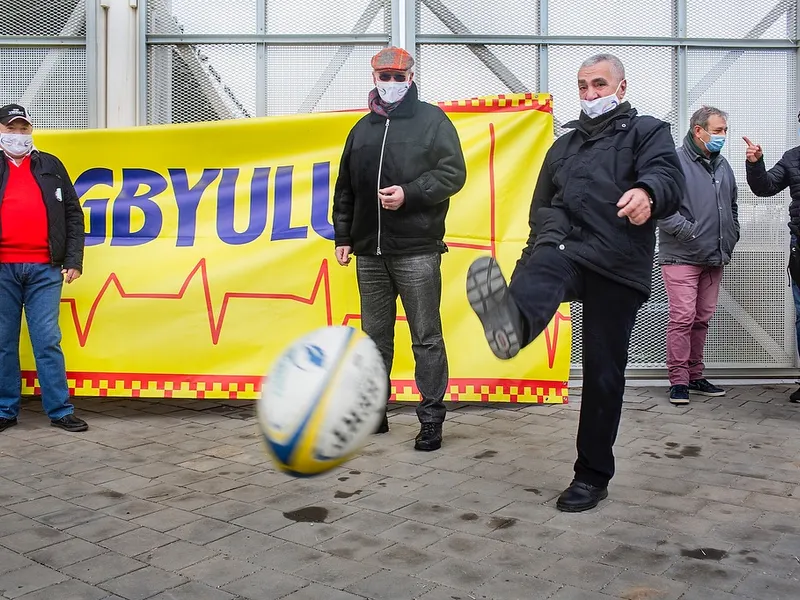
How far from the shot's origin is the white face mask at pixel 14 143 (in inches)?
217

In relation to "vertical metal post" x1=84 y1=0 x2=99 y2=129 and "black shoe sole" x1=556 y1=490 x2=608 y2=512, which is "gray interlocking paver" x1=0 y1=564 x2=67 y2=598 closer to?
"black shoe sole" x1=556 y1=490 x2=608 y2=512

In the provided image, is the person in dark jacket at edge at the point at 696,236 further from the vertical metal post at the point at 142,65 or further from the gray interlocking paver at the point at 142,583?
the gray interlocking paver at the point at 142,583

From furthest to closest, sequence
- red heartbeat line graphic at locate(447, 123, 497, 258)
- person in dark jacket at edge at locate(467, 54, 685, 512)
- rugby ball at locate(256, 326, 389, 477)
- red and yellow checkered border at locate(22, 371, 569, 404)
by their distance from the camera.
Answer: red heartbeat line graphic at locate(447, 123, 497, 258), red and yellow checkered border at locate(22, 371, 569, 404), person in dark jacket at edge at locate(467, 54, 685, 512), rugby ball at locate(256, 326, 389, 477)

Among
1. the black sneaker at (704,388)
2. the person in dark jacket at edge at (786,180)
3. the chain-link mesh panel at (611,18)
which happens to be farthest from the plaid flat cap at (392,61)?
the black sneaker at (704,388)

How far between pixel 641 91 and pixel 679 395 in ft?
8.42

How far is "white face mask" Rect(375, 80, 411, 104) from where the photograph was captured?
500 centimetres

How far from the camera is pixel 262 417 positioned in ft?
9.25

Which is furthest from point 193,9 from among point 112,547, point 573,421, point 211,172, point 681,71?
point 112,547

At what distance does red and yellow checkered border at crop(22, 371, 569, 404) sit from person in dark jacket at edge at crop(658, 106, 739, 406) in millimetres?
1491

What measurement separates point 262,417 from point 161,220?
382 centimetres

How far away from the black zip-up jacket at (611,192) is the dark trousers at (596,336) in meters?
0.07

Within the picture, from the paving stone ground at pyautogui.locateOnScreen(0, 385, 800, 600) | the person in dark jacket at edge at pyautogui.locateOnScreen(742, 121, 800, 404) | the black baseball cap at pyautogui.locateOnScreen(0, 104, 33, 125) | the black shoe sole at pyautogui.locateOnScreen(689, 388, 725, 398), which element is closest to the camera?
the paving stone ground at pyautogui.locateOnScreen(0, 385, 800, 600)

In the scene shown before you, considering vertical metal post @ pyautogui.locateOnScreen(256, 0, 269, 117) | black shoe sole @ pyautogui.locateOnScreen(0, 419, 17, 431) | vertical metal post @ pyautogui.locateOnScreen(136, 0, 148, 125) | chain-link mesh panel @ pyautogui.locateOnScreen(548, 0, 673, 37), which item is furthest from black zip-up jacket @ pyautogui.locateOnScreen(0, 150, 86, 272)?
chain-link mesh panel @ pyautogui.locateOnScreen(548, 0, 673, 37)

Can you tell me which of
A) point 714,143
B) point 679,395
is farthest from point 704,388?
point 714,143
